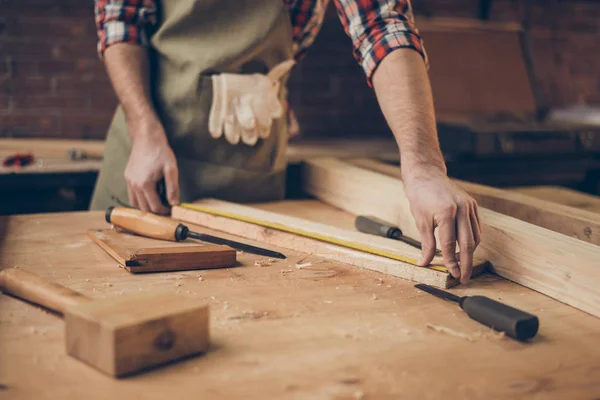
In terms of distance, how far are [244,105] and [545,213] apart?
27.6 inches

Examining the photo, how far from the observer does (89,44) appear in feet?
9.32

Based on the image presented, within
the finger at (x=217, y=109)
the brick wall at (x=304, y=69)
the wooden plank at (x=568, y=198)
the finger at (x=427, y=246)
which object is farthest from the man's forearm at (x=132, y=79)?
the brick wall at (x=304, y=69)

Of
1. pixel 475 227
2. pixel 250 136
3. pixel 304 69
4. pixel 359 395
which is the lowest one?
pixel 359 395

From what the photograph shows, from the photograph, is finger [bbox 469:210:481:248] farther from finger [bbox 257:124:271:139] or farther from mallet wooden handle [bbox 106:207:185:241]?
finger [bbox 257:124:271:139]

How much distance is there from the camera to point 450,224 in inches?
43.3

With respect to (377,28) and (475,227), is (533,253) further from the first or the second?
(377,28)

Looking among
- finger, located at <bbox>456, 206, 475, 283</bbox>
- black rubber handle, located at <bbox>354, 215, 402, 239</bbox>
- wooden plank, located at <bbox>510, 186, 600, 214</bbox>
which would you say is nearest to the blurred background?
wooden plank, located at <bbox>510, 186, 600, 214</bbox>

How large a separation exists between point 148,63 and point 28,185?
701 millimetres

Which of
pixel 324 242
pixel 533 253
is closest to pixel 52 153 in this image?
pixel 324 242

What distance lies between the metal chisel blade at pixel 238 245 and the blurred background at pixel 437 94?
1009 mm

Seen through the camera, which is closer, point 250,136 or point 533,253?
point 533,253

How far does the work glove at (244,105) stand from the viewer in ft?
5.20

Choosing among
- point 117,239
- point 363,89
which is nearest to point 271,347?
point 117,239

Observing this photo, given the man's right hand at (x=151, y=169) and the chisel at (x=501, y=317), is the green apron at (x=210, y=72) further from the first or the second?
the chisel at (x=501, y=317)
